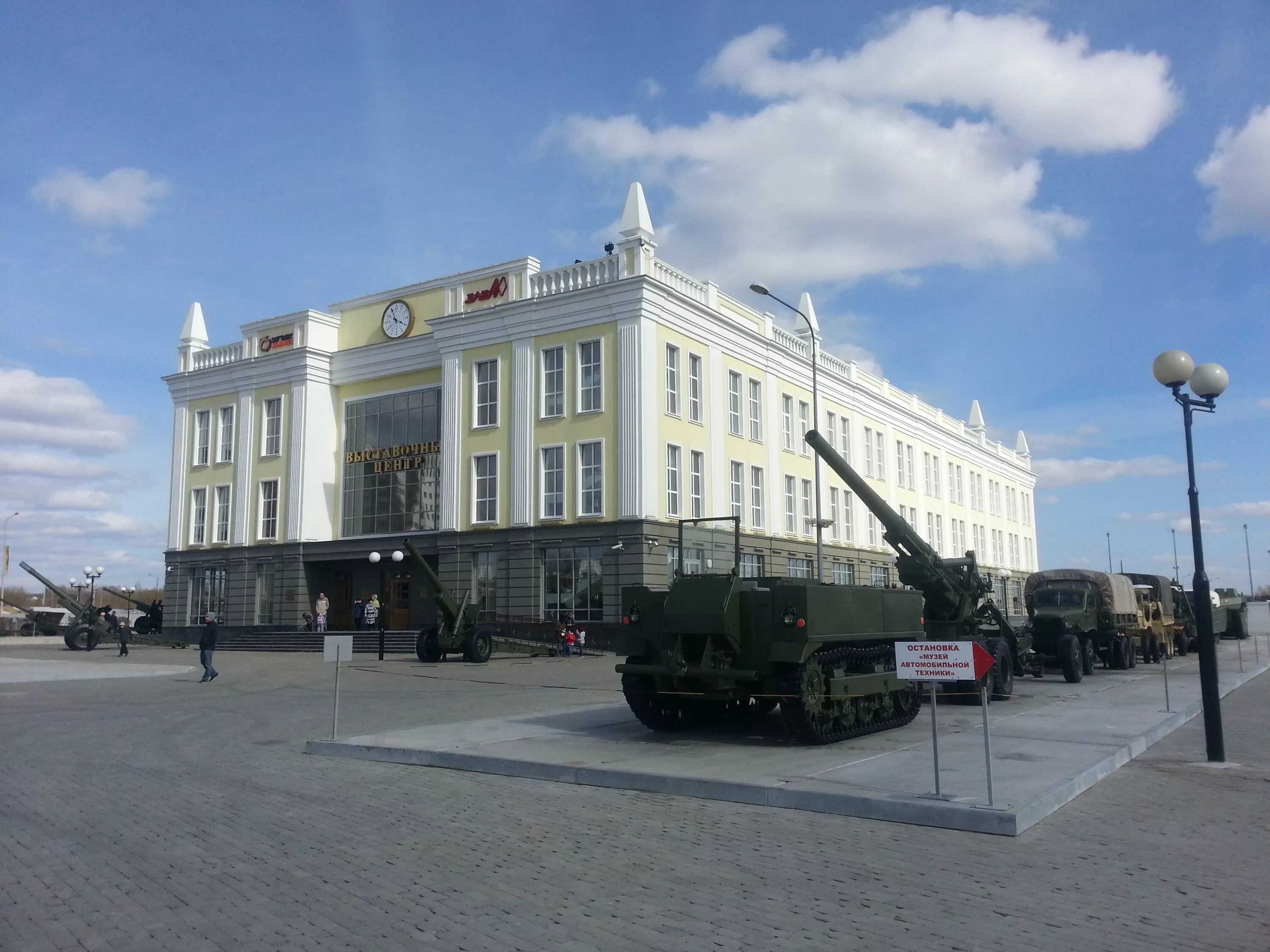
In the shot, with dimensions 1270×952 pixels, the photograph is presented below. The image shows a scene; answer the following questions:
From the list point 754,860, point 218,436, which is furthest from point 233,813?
point 218,436

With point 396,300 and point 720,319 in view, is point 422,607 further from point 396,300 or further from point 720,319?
point 720,319

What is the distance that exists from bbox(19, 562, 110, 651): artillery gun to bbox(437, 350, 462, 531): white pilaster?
14019 mm

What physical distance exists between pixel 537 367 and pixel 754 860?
108ft

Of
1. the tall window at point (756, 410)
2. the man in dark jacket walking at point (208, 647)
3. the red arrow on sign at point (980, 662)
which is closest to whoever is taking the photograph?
the red arrow on sign at point (980, 662)

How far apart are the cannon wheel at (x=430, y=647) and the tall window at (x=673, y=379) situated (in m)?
12.1

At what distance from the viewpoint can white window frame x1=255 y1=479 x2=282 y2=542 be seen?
1822 inches

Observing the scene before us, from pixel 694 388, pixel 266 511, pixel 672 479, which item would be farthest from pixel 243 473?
pixel 694 388

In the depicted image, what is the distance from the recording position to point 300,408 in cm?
4553

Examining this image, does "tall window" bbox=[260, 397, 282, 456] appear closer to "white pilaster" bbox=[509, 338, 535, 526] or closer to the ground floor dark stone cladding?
the ground floor dark stone cladding

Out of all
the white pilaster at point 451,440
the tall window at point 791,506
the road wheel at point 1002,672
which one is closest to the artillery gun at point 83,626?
the white pilaster at point 451,440

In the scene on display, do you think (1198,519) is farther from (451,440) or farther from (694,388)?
(451,440)

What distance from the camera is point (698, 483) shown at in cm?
3878

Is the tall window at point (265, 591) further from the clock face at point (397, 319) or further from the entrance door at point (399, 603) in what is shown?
the clock face at point (397, 319)

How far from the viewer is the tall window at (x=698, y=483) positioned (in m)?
38.4
